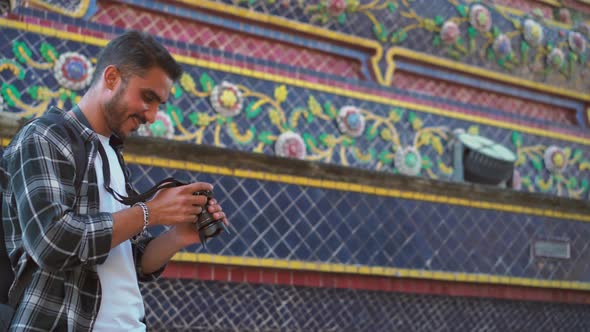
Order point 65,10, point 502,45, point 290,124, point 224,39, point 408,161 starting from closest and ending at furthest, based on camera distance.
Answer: point 65,10 → point 290,124 → point 224,39 → point 408,161 → point 502,45

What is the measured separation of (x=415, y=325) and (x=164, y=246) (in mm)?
3119

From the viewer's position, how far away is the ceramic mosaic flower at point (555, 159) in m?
6.22

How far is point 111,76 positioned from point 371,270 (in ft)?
9.98

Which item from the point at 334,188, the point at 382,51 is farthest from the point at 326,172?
the point at 382,51

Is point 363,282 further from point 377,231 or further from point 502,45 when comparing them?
point 502,45

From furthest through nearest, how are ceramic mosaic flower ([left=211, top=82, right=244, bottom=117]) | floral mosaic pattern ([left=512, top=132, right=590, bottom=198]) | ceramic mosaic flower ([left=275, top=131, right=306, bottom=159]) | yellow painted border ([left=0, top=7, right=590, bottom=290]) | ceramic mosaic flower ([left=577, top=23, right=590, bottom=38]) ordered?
ceramic mosaic flower ([left=577, top=23, right=590, bottom=38]), floral mosaic pattern ([left=512, top=132, right=590, bottom=198]), ceramic mosaic flower ([left=275, top=131, right=306, bottom=159]), ceramic mosaic flower ([left=211, top=82, right=244, bottom=117]), yellow painted border ([left=0, top=7, right=590, bottom=290])

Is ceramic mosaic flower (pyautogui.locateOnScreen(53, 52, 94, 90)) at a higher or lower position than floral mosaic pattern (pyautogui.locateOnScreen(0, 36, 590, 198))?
higher

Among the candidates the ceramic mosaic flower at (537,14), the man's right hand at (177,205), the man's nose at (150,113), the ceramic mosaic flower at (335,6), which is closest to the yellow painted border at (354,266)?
the ceramic mosaic flower at (335,6)

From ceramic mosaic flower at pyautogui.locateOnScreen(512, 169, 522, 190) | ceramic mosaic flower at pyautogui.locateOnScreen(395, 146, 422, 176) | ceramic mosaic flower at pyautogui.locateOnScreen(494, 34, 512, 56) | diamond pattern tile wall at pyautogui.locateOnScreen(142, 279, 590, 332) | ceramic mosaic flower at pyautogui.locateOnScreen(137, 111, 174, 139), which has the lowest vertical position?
diamond pattern tile wall at pyautogui.locateOnScreen(142, 279, 590, 332)

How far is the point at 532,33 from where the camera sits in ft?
21.4

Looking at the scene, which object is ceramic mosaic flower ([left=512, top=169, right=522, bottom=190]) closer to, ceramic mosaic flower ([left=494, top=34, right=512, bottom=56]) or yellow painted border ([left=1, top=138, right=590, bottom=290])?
yellow painted border ([left=1, top=138, right=590, bottom=290])

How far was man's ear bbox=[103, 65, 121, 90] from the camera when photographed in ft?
6.84

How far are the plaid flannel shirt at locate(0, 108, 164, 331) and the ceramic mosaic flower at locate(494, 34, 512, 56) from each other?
16.2 ft

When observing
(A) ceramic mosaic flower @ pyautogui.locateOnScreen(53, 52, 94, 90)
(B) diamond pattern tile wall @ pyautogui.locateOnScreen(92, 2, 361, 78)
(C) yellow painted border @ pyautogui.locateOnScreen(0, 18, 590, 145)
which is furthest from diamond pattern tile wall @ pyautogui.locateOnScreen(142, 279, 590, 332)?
(B) diamond pattern tile wall @ pyautogui.locateOnScreen(92, 2, 361, 78)
